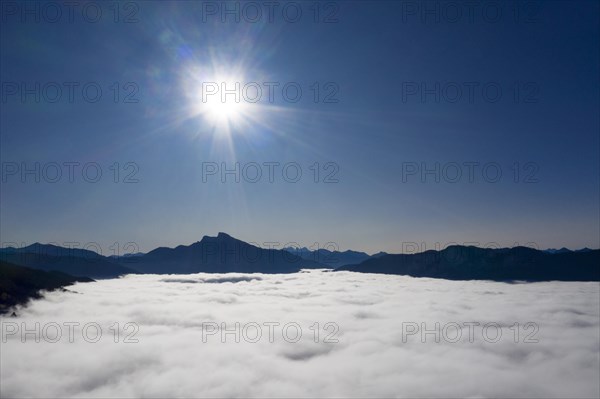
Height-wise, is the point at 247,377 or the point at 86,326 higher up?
the point at 86,326

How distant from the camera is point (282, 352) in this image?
187 metres

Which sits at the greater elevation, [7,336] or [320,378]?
[7,336]

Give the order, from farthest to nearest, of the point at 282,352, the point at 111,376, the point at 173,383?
the point at 282,352, the point at 173,383, the point at 111,376

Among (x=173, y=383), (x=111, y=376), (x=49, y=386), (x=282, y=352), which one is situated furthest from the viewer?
(x=282, y=352)

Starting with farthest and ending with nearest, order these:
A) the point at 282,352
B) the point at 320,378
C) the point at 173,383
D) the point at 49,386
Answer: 1. the point at 282,352
2. the point at 320,378
3. the point at 173,383
4. the point at 49,386

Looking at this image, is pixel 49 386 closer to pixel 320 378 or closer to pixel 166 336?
pixel 166 336

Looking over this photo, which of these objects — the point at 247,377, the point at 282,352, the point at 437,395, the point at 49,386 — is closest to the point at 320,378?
the point at 282,352

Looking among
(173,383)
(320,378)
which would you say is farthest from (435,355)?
(173,383)

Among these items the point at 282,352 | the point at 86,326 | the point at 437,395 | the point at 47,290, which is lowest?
the point at 437,395

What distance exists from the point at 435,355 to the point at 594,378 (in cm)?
8165

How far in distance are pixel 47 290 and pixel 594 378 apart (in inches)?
12168

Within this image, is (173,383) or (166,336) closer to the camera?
(173,383)

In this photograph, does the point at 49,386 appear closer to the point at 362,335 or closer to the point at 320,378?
the point at 320,378

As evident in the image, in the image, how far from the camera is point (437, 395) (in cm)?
16788
